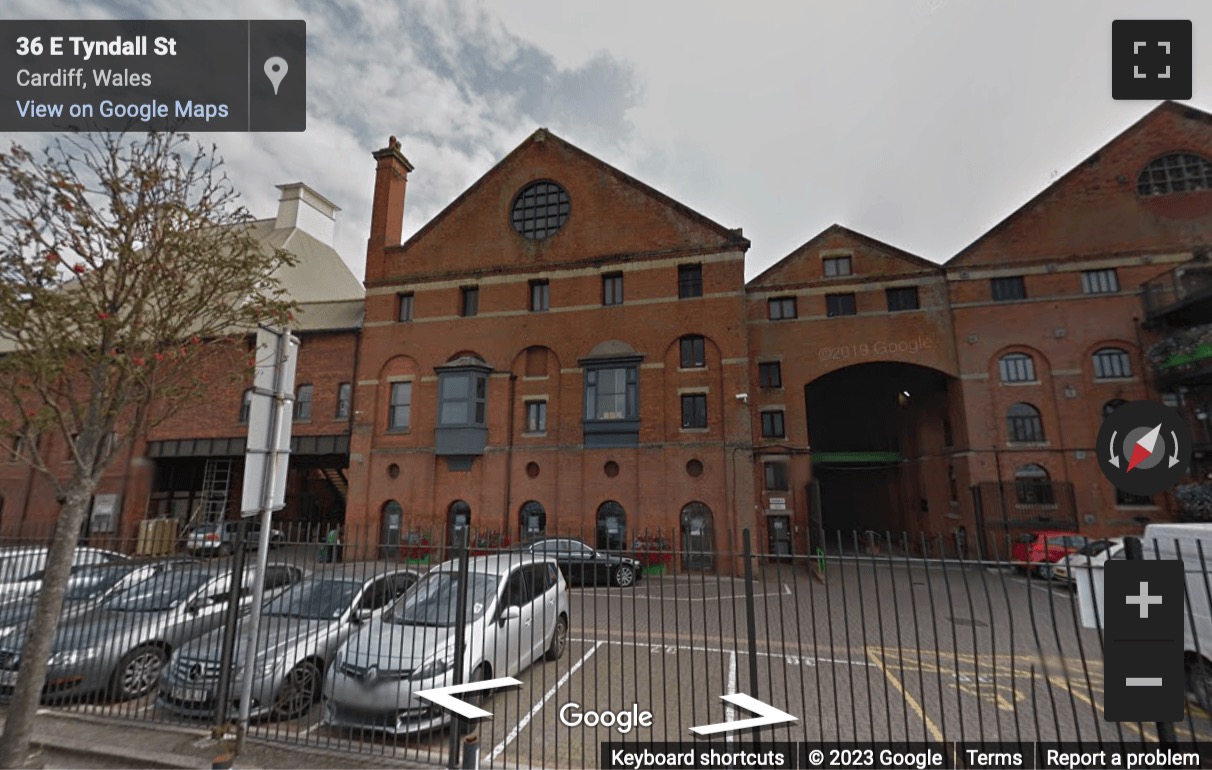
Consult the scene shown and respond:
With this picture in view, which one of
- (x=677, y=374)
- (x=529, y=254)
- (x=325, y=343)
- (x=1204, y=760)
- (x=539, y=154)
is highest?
(x=539, y=154)

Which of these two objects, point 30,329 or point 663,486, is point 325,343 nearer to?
point 663,486

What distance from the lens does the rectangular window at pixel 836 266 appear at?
24.8 meters

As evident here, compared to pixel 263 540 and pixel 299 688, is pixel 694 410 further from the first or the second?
pixel 263 540

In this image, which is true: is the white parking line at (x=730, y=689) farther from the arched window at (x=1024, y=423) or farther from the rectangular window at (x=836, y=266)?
the rectangular window at (x=836, y=266)

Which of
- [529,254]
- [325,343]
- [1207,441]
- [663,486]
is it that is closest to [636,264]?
[529,254]

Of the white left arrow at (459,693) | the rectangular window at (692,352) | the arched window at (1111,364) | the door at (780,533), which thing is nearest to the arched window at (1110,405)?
the arched window at (1111,364)

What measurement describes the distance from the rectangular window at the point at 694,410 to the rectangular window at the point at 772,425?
14.1 feet

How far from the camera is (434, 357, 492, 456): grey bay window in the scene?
2197 centimetres

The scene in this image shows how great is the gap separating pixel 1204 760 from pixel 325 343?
28268 millimetres

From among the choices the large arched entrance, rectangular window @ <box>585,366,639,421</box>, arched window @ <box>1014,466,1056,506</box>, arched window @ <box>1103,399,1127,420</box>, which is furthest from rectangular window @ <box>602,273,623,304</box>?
arched window @ <box>1103,399,1127,420</box>

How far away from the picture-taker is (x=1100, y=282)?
875 inches

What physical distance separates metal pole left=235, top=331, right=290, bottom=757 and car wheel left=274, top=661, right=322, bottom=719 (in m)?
0.74

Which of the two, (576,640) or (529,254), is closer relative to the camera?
(576,640)

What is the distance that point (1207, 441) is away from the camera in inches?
786
